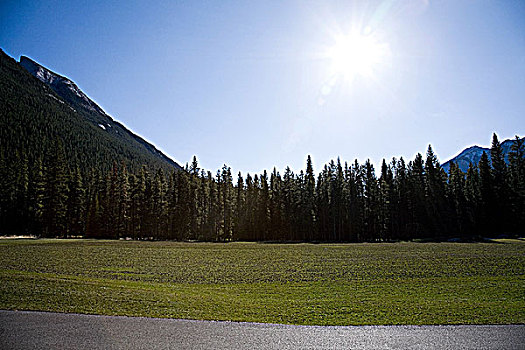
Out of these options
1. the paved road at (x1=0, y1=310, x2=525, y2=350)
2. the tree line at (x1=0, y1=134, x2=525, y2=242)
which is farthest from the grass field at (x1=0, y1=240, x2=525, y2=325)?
the tree line at (x1=0, y1=134, x2=525, y2=242)

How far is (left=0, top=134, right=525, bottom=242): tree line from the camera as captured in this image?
75.8 m

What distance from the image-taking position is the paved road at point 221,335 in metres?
9.00

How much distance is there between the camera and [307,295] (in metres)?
16.0

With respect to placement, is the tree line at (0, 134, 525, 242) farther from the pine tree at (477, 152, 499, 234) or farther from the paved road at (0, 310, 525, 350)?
the paved road at (0, 310, 525, 350)

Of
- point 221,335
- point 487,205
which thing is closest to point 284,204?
point 487,205

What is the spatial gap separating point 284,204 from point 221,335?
7982 cm

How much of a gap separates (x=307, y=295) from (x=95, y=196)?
83.4 meters

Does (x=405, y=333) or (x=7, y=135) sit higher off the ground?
(x=7, y=135)

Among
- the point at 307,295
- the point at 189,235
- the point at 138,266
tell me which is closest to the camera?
the point at 307,295

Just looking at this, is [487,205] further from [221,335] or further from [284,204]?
[221,335]

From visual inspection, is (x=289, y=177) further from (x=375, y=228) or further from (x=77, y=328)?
(x=77, y=328)

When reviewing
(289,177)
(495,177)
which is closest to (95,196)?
(289,177)

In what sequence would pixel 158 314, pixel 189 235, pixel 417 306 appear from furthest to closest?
pixel 189 235, pixel 417 306, pixel 158 314

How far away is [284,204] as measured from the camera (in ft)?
293
